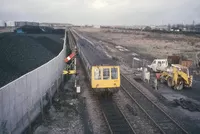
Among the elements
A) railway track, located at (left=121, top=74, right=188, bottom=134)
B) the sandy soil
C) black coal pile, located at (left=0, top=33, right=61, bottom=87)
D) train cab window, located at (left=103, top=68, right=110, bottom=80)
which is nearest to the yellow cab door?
train cab window, located at (left=103, top=68, right=110, bottom=80)

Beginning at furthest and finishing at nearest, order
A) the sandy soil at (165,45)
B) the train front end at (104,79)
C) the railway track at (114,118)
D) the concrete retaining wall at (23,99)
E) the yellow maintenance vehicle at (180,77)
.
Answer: the sandy soil at (165,45) < the yellow maintenance vehicle at (180,77) < the train front end at (104,79) < the railway track at (114,118) < the concrete retaining wall at (23,99)

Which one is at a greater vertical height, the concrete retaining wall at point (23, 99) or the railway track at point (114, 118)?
the concrete retaining wall at point (23, 99)

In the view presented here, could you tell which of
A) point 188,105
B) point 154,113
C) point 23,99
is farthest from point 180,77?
point 23,99

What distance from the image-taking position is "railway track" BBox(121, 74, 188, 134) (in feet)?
41.9

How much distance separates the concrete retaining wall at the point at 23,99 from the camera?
32.0 ft

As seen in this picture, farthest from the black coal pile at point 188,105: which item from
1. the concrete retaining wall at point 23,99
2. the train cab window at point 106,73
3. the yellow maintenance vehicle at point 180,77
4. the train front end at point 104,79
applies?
the concrete retaining wall at point 23,99

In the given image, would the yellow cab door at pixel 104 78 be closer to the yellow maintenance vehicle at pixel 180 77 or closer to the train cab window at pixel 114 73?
the train cab window at pixel 114 73

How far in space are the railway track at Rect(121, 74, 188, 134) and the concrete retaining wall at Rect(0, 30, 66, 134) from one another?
6.51 metres

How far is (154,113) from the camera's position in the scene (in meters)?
15.3

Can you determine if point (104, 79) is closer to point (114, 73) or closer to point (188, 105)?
point (114, 73)

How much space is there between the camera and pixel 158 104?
17.2 meters

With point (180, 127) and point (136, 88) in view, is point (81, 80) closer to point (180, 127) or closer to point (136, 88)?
point (136, 88)

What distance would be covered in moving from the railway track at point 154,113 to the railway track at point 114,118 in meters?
1.58

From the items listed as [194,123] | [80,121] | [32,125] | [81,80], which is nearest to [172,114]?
[194,123]
